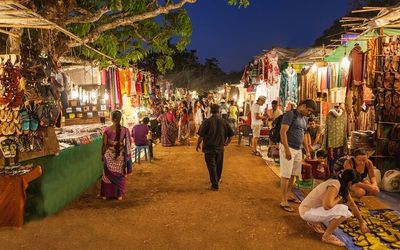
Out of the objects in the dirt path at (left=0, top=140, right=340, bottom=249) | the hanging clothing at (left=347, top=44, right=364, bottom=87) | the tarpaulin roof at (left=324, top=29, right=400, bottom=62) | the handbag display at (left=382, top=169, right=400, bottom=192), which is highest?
the tarpaulin roof at (left=324, top=29, right=400, bottom=62)

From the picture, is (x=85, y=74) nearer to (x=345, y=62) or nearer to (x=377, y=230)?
(x=345, y=62)

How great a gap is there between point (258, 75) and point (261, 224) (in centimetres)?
1085

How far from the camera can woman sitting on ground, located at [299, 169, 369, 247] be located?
500cm

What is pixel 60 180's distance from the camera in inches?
262

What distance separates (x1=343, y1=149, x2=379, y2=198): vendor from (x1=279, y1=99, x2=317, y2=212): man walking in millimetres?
937

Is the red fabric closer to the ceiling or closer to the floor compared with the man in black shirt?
closer to the ceiling

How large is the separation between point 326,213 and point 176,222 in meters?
2.48

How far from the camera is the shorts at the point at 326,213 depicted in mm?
4984

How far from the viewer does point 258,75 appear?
1595 centimetres

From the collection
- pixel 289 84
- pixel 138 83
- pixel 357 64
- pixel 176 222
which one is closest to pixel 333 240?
pixel 176 222

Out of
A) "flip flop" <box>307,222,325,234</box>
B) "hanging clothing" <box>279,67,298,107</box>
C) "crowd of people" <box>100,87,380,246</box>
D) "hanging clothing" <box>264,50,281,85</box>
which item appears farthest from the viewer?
"hanging clothing" <box>264,50,281,85</box>

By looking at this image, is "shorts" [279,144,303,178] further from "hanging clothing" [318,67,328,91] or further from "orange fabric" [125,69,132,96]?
"orange fabric" [125,69,132,96]

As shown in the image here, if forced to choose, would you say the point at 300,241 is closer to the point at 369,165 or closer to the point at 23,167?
the point at 369,165

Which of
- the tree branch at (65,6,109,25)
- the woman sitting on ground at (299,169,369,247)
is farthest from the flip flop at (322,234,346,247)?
the tree branch at (65,6,109,25)
